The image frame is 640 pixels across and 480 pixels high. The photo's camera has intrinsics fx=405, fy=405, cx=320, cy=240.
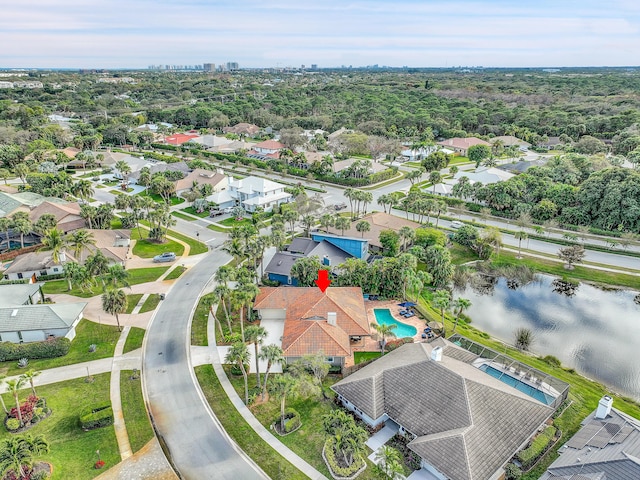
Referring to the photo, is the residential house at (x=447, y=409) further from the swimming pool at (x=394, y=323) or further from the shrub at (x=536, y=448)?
the swimming pool at (x=394, y=323)

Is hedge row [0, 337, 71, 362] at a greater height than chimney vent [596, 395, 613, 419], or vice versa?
chimney vent [596, 395, 613, 419]

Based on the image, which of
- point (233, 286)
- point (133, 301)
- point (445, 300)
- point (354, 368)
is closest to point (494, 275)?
point (445, 300)

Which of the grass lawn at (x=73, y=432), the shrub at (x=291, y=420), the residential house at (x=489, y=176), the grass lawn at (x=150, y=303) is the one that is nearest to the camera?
the grass lawn at (x=73, y=432)

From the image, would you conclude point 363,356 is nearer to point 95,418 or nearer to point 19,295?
point 95,418

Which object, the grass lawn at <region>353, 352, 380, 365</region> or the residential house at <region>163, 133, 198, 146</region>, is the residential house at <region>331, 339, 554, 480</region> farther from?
the residential house at <region>163, 133, 198, 146</region>

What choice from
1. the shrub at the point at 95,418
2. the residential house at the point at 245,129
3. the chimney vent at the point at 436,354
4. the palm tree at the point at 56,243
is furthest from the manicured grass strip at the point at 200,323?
the residential house at the point at 245,129

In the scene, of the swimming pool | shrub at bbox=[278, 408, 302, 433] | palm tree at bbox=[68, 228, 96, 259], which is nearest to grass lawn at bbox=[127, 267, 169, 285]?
palm tree at bbox=[68, 228, 96, 259]

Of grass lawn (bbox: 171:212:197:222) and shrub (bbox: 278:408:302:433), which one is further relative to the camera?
grass lawn (bbox: 171:212:197:222)

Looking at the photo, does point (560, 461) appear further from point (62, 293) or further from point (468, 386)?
point (62, 293)
